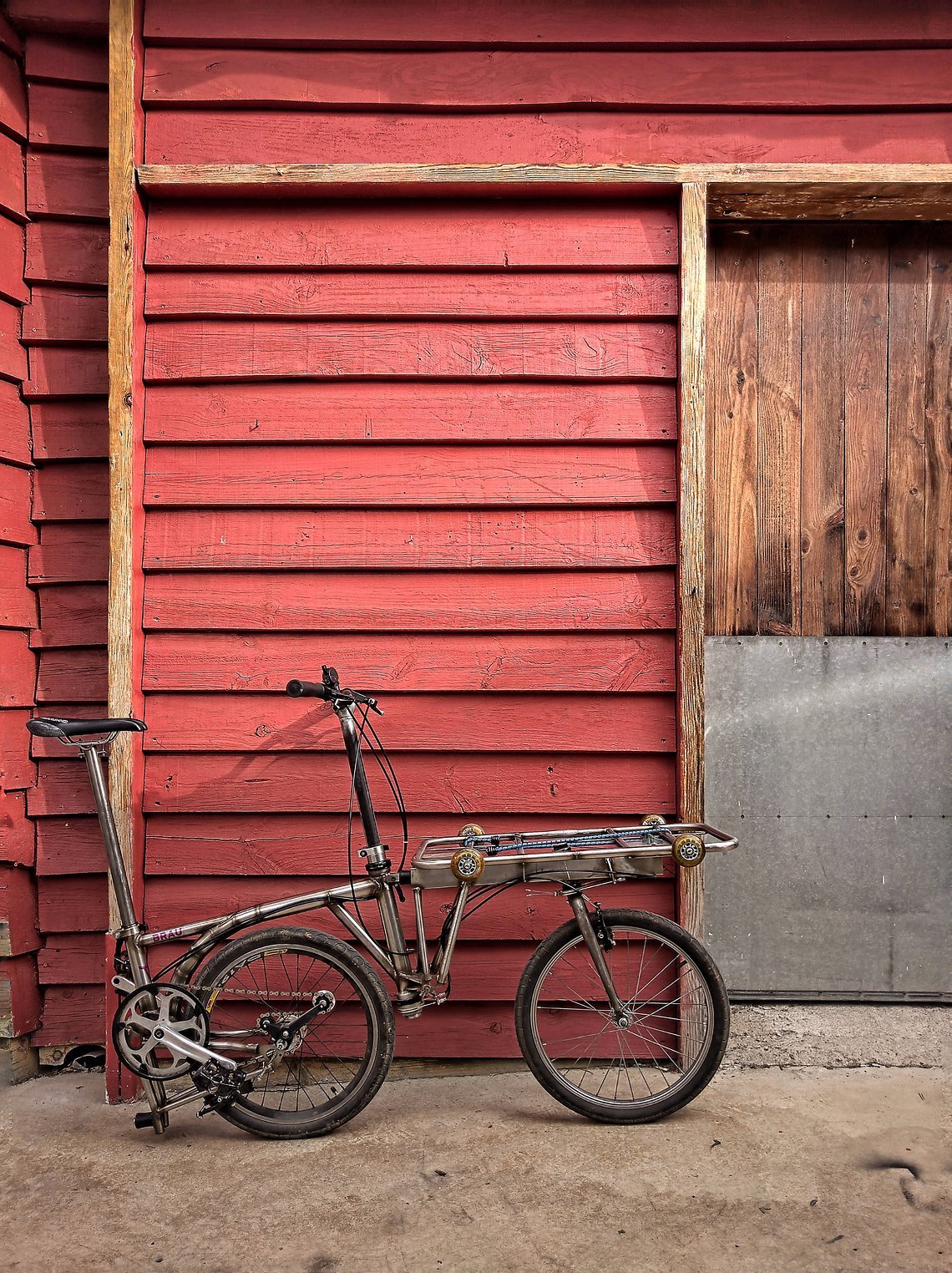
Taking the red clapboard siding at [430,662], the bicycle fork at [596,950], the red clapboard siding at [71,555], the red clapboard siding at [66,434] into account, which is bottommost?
the bicycle fork at [596,950]

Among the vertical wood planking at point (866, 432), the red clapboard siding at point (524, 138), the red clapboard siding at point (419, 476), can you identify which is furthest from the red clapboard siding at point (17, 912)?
the vertical wood planking at point (866, 432)

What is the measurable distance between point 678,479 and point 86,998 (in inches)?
109

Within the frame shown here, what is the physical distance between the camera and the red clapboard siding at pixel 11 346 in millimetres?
3029

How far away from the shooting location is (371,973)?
257 cm

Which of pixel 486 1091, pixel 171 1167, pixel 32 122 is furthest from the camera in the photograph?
pixel 32 122

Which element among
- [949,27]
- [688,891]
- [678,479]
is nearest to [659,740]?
[688,891]

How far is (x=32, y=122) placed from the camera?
10.1 feet

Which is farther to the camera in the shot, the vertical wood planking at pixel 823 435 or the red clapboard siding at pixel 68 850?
the vertical wood planking at pixel 823 435

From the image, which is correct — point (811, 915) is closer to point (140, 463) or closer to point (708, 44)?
point (140, 463)

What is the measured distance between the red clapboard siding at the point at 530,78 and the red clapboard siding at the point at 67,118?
0.26 m

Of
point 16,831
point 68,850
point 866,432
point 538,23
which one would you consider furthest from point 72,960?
point 538,23

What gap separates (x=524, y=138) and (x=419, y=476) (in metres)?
1.21

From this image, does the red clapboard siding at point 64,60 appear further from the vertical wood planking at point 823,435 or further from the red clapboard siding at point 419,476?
the vertical wood planking at point 823,435

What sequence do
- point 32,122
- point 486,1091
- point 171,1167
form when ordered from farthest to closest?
point 32,122, point 486,1091, point 171,1167
